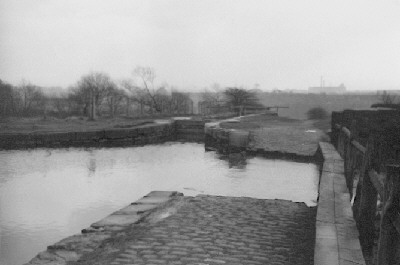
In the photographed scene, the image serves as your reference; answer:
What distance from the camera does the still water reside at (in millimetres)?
5930

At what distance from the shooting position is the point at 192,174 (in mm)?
10180

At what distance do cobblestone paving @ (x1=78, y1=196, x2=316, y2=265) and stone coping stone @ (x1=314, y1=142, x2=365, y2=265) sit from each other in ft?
0.92

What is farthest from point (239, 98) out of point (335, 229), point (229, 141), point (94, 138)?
point (335, 229)

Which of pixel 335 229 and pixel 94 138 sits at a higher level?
pixel 94 138

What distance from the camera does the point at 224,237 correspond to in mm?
4750

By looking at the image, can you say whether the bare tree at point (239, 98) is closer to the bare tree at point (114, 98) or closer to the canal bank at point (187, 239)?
the bare tree at point (114, 98)

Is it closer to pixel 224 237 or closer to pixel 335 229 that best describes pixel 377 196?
pixel 335 229

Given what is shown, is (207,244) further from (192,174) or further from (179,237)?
(192,174)

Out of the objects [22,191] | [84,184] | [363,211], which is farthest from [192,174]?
[363,211]

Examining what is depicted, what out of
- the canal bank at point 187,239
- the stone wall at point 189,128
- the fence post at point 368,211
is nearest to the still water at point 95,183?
the canal bank at point 187,239

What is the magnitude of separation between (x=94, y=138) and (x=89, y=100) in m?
10.1

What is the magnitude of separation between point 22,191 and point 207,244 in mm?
5030

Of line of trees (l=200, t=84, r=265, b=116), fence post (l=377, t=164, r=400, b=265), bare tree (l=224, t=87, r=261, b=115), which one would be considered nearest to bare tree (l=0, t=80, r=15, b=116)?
line of trees (l=200, t=84, r=265, b=116)

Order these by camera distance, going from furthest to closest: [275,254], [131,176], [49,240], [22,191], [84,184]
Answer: [131,176] < [84,184] < [22,191] < [49,240] < [275,254]
